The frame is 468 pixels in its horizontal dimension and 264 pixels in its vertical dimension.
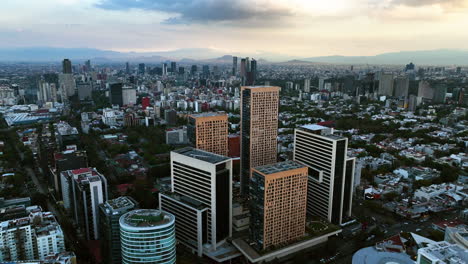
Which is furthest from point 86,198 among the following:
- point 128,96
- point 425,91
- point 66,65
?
point 425,91

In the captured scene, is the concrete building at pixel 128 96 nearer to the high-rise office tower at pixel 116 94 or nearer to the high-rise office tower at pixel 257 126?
the high-rise office tower at pixel 116 94

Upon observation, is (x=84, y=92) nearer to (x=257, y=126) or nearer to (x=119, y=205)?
(x=257, y=126)

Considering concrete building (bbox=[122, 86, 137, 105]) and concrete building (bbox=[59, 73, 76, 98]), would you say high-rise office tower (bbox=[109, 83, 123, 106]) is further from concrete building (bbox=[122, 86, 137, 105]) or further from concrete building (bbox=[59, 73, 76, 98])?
concrete building (bbox=[59, 73, 76, 98])

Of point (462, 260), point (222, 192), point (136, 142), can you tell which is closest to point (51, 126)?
point (136, 142)

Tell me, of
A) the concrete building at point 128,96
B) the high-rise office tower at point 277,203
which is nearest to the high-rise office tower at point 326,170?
the high-rise office tower at point 277,203

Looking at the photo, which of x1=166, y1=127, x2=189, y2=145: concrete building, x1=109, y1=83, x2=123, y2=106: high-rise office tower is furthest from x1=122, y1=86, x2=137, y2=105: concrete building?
x1=166, y1=127, x2=189, y2=145: concrete building

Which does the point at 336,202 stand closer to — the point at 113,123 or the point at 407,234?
the point at 407,234
